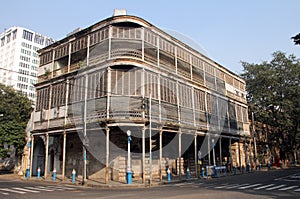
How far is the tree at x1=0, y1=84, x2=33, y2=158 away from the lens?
2838 centimetres

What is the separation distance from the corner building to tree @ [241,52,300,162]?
50.5 feet

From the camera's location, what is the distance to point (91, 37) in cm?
2238

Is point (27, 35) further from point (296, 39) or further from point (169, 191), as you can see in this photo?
point (296, 39)

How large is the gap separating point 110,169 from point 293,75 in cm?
3197

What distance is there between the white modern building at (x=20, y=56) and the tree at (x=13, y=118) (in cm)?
5997

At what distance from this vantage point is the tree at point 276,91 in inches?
1543

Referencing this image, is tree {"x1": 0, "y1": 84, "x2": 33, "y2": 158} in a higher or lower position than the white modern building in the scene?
lower

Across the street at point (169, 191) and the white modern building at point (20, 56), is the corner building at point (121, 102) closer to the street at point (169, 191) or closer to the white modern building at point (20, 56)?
the street at point (169, 191)

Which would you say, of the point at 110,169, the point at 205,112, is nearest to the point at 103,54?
the point at 110,169

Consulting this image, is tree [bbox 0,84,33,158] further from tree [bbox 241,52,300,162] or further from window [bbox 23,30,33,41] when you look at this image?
window [bbox 23,30,33,41]

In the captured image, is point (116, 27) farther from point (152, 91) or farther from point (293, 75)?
point (293, 75)

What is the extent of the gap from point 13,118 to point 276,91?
121ft

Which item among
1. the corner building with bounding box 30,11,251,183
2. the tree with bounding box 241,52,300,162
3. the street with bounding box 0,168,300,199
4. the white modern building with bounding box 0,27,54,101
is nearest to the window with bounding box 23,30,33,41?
the white modern building with bounding box 0,27,54,101

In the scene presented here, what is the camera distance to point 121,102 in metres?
19.5
